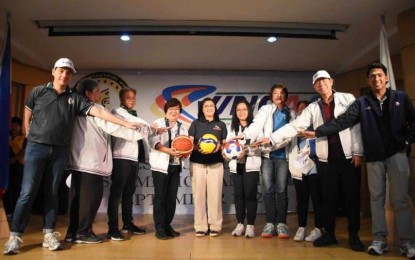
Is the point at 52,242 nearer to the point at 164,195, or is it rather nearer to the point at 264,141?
the point at 164,195

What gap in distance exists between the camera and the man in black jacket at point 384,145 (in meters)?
2.80

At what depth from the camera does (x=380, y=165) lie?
2.89 metres

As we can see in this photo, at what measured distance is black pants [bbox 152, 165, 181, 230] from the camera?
358 centimetres

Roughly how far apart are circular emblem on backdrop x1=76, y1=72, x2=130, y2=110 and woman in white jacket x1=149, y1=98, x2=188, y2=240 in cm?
286

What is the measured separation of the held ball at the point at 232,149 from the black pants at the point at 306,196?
82 centimetres

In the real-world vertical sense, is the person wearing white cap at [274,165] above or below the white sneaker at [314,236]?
above

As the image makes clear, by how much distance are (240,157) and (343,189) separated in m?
1.20

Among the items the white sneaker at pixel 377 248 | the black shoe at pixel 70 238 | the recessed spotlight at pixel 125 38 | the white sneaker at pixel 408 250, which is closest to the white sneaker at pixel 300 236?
the white sneaker at pixel 377 248

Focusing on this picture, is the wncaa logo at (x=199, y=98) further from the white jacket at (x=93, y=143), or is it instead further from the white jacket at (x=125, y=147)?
the white jacket at (x=93, y=143)

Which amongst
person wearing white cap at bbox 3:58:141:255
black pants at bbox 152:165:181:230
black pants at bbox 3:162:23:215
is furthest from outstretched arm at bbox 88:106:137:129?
black pants at bbox 3:162:23:215

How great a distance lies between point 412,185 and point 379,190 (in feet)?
4.79

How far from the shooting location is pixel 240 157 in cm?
375

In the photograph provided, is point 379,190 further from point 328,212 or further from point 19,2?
point 19,2

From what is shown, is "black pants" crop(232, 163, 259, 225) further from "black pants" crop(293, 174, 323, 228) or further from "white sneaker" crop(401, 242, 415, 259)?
"white sneaker" crop(401, 242, 415, 259)
